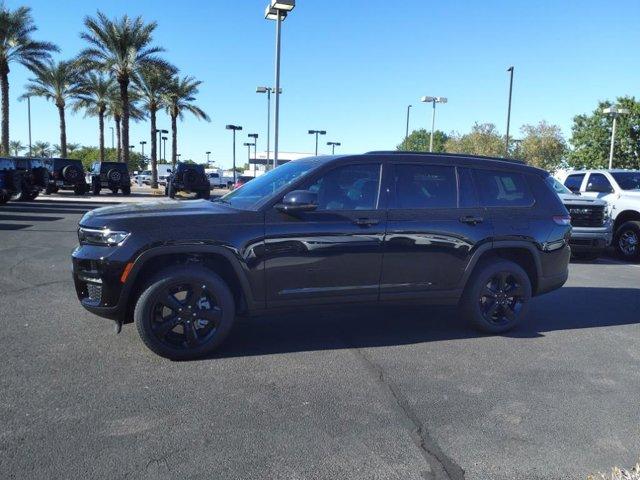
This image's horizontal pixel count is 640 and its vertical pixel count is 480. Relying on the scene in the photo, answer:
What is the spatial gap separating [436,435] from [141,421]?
188 centimetres

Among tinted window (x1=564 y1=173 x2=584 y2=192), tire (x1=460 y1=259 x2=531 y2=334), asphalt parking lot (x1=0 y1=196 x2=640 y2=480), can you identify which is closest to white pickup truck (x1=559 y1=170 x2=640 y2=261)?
tinted window (x1=564 y1=173 x2=584 y2=192)

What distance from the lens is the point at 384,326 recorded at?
5797mm

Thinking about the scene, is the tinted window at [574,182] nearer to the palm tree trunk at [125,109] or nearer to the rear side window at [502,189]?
the rear side window at [502,189]

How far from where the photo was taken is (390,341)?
527cm

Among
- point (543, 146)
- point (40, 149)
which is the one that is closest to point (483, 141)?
point (543, 146)

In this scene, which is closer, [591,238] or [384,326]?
[384,326]

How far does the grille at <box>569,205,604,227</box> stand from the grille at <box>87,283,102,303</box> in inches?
362

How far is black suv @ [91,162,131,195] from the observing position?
31594 millimetres

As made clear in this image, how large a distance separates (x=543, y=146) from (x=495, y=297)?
44.0 m

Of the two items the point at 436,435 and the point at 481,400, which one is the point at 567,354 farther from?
the point at 436,435

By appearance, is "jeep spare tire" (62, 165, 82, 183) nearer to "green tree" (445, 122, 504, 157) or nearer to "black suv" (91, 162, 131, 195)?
"black suv" (91, 162, 131, 195)

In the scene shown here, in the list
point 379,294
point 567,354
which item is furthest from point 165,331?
point 567,354

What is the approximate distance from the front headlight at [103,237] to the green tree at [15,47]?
3156 cm

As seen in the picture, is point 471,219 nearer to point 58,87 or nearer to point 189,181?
point 189,181
